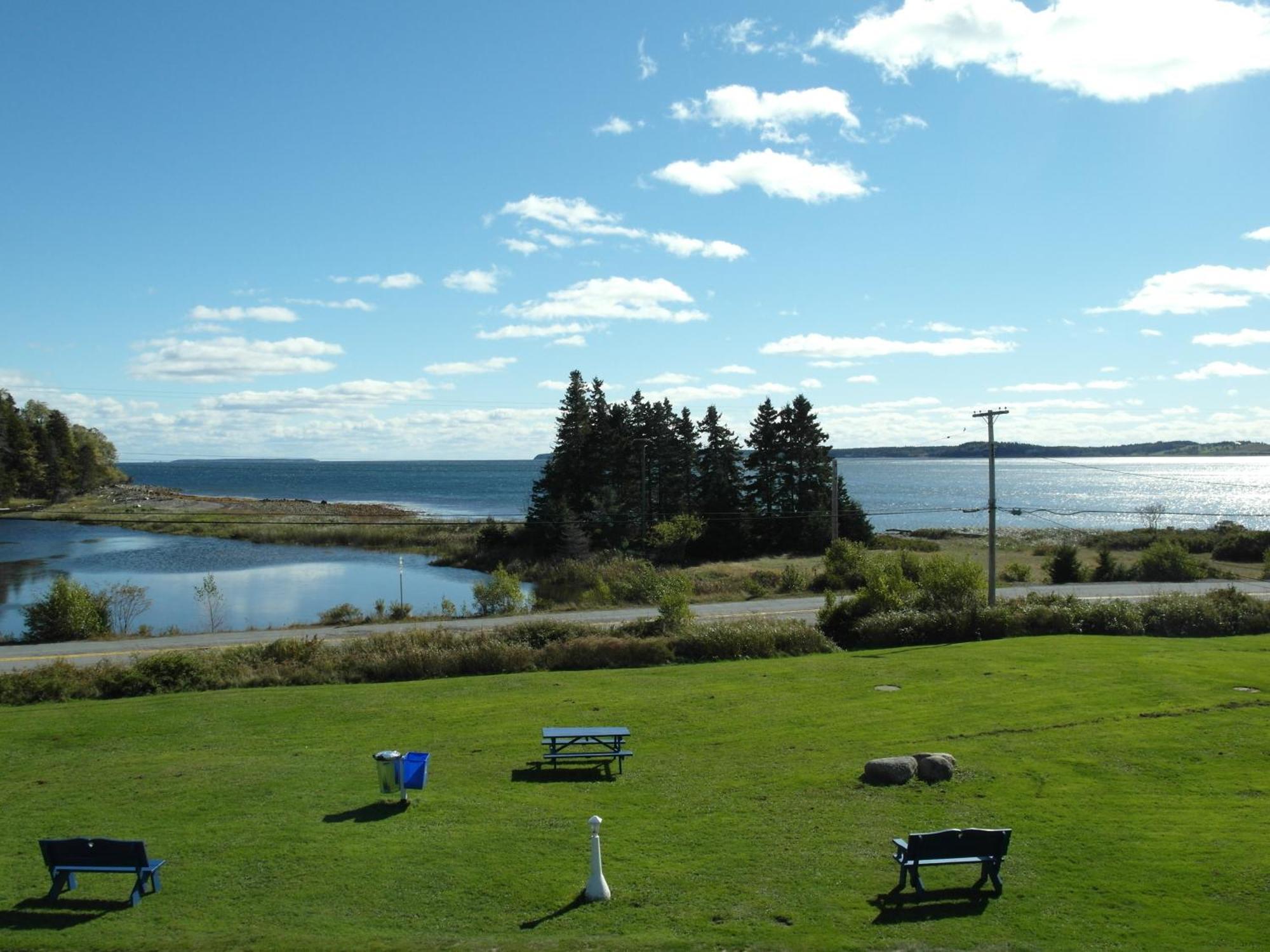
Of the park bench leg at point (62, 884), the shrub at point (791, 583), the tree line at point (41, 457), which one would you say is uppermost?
the tree line at point (41, 457)

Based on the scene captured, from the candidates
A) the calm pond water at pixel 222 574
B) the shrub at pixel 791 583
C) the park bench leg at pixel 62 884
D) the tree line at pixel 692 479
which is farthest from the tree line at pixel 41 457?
the park bench leg at pixel 62 884

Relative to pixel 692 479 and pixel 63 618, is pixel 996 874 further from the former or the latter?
pixel 692 479

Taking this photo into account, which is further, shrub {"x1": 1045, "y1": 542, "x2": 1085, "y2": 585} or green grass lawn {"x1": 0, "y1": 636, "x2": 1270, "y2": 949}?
shrub {"x1": 1045, "y1": 542, "x2": 1085, "y2": 585}

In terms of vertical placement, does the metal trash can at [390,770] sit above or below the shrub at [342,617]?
above

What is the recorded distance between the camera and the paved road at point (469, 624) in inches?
1298

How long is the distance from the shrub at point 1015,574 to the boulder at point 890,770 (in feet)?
144

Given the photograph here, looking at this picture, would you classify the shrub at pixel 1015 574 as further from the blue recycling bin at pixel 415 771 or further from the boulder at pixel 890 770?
the blue recycling bin at pixel 415 771

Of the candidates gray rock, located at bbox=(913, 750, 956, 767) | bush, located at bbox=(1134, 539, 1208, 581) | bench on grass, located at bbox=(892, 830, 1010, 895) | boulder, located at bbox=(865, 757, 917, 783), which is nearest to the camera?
bench on grass, located at bbox=(892, 830, 1010, 895)

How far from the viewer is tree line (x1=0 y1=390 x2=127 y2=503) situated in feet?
373

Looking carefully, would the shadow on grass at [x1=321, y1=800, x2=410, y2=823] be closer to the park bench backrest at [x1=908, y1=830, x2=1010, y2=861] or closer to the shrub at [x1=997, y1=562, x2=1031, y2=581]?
the park bench backrest at [x1=908, y1=830, x2=1010, y2=861]

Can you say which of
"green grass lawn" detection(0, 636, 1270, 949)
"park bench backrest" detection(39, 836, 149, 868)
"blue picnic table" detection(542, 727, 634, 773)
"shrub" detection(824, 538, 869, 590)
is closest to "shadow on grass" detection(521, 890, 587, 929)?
"green grass lawn" detection(0, 636, 1270, 949)

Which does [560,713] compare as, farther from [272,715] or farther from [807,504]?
[807,504]

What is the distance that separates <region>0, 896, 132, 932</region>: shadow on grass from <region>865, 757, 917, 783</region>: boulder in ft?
34.9

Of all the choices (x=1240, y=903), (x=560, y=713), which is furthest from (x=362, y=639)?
(x=1240, y=903)
